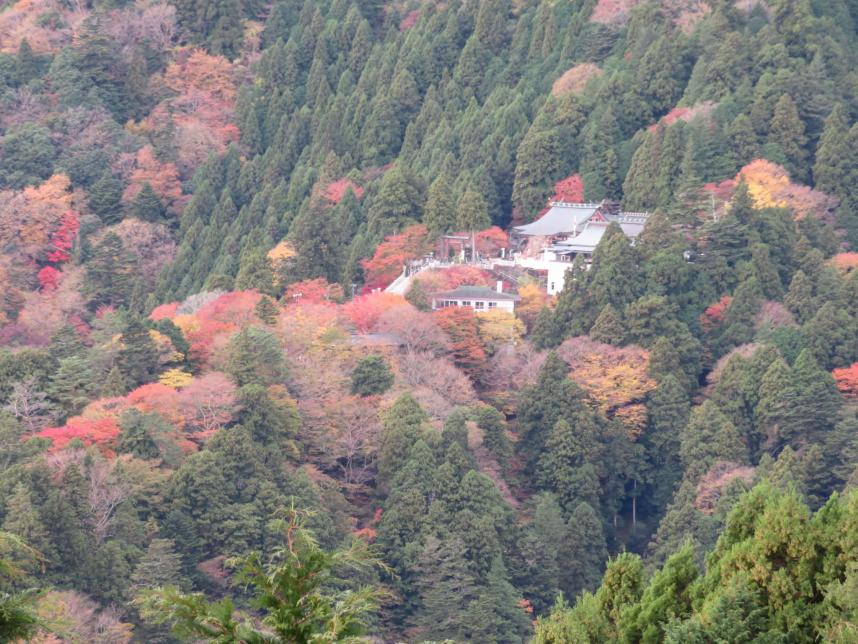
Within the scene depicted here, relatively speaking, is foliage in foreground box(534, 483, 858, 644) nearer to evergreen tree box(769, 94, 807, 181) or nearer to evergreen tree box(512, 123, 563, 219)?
evergreen tree box(769, 94, 807, 181)

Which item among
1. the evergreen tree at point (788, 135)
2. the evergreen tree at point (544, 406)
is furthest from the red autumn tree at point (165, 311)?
the evergreen tree at point (788, 135)

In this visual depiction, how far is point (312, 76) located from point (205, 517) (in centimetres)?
4019

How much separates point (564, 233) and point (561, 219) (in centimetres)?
118

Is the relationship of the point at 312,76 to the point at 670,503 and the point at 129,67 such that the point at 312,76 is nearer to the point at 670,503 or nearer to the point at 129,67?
Result: the point at 129,67

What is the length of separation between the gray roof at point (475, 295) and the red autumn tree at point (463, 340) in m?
2.57

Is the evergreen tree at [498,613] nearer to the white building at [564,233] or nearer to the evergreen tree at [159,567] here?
the evergreen tree at [159,567]

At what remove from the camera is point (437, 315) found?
60.1 m

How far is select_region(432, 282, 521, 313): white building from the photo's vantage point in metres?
62.8

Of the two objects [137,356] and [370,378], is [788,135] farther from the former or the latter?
[137,356]

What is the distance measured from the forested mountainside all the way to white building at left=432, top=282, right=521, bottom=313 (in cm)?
56

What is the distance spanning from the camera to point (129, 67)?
8875cm

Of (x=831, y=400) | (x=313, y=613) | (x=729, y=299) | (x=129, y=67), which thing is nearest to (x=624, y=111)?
(x=729, y=299)

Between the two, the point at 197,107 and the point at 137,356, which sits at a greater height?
the point at 197,107

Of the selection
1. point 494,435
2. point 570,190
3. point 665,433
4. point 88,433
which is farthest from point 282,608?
point 570,190
